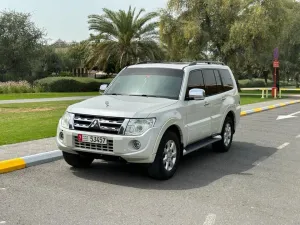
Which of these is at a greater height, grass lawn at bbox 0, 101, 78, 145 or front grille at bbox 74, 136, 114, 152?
front grille at bbox 74, 136, 114, 152

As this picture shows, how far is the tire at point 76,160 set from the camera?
6809 mm

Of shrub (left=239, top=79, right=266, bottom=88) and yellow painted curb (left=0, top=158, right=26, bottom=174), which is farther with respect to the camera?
shrub (left=239, top=79, right=266, bottom=88)

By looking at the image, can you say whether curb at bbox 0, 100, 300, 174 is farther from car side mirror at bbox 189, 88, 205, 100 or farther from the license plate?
car side mirror at bbox 189, 88, 205, 100

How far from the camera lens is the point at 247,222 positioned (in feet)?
15.3

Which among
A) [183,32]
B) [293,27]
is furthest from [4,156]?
[293,27]

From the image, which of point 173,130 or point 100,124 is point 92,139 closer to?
point 100,124

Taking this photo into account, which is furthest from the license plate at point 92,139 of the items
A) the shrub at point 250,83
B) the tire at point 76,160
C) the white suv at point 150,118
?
the shrub at point 250,83

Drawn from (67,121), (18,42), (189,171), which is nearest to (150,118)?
(67,121)

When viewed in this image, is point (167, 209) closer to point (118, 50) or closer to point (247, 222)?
point (247, 222)

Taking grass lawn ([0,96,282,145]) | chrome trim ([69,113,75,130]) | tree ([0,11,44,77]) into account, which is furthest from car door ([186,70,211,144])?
tree ([0,11,44,77])

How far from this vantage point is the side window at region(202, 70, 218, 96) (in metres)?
8.07

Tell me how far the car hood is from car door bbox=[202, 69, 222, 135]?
152 centimetres

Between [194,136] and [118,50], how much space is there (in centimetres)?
2891

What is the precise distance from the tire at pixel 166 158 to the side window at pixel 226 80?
9.19ft
